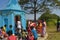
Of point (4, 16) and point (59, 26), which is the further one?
point (59, 26)

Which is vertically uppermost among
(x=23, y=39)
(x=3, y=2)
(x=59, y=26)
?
(x=3, y=2)

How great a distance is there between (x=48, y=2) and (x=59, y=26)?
72.5 feet

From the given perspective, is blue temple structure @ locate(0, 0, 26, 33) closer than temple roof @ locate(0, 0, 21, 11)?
Yes

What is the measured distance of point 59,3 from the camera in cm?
6288

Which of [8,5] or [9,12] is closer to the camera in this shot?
[9,12]

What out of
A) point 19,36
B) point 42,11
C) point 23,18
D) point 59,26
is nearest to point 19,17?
point 23,18

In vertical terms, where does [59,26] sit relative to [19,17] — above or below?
below

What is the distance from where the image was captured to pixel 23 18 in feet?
95.5

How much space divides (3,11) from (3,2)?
5.35ft

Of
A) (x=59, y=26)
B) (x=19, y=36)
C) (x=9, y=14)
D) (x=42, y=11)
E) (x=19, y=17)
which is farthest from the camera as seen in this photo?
(x=42, y=11)

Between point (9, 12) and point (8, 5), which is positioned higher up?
point (8, 5)

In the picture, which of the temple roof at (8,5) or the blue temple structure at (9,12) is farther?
the temple roof at (8,5)

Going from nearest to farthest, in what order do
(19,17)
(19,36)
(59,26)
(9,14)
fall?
(19,36) < (9,14) < (19,17) < (59,26)

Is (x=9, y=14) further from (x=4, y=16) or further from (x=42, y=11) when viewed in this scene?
(x=42, y=11)
